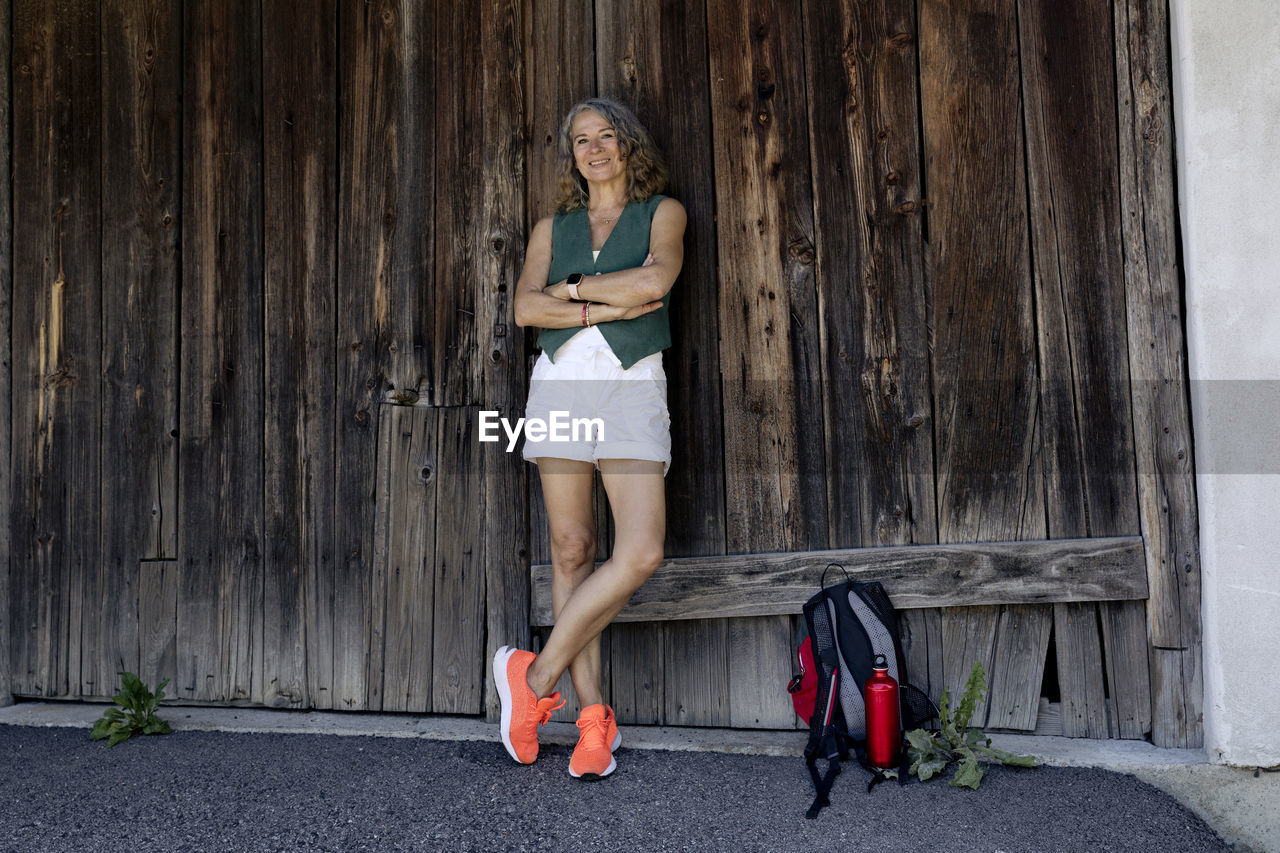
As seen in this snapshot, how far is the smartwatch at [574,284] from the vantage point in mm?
2379

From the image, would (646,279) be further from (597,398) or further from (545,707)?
(545,707)

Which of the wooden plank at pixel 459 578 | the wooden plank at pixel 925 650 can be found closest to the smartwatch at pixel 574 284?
the wooden plank at pixel 459 578

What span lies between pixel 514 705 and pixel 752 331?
126cm

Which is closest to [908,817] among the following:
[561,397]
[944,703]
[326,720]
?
[944,703]

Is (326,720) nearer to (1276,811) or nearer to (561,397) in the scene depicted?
(561,397)

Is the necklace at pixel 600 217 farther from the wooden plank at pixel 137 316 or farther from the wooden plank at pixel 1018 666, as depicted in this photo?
the wooden plank at pixel 1018 666

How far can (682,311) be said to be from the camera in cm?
270

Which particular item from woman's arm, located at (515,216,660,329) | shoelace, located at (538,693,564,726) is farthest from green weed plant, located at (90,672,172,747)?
woman's arm, located at (515,216,660,329)

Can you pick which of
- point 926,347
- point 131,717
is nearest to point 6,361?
point 131,717

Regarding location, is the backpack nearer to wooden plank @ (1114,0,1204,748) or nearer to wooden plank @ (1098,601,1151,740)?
wooden plank @ (1098,601,1151,740)

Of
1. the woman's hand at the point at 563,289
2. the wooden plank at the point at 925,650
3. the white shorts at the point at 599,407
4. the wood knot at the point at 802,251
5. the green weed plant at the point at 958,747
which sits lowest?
the green weed plant at the point at 958,747

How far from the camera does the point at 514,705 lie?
235 cm

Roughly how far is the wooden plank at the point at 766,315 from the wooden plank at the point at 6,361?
2464 millimetres

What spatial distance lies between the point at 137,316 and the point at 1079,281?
9.82ft
